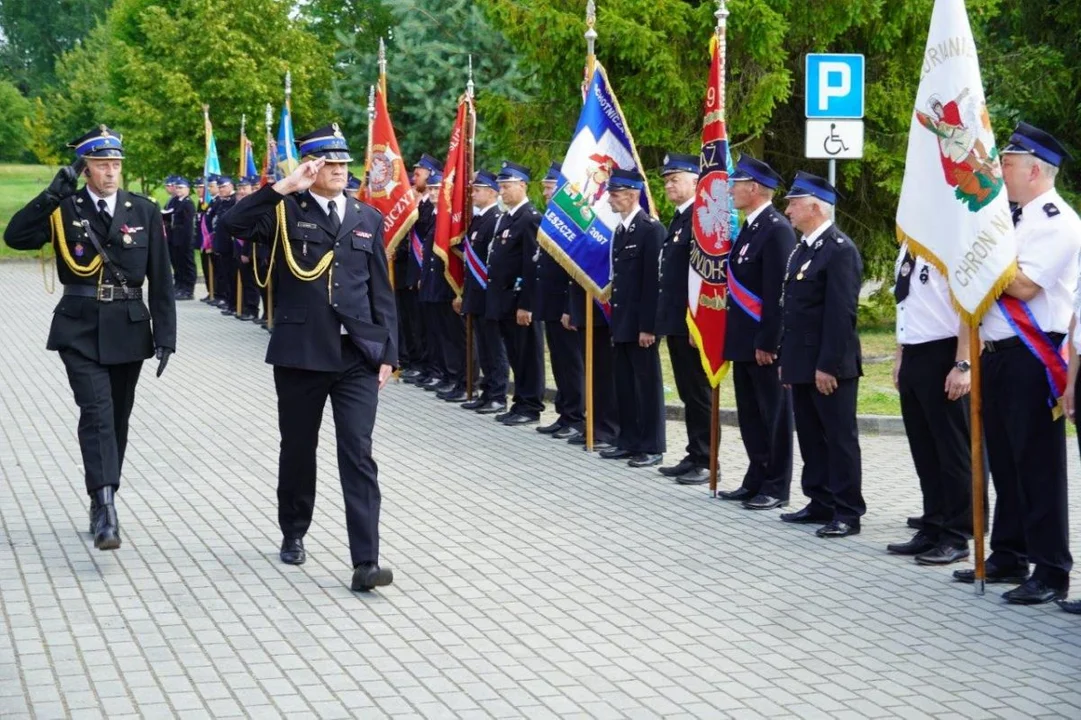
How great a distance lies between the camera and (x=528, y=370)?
46.0 feet

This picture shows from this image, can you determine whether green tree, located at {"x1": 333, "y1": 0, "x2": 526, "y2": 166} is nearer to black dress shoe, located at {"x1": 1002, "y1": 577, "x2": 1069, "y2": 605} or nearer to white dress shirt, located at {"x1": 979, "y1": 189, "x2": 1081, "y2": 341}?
white dress shirt, located at {"x1": 979, "y1": 189, "x2": 1081, "y2": 341}

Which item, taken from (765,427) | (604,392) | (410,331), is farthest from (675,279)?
(410,331)

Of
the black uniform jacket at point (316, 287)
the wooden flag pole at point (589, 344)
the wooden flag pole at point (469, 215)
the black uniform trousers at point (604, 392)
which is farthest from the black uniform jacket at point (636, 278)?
the black uniform jacket at point (316, 287)

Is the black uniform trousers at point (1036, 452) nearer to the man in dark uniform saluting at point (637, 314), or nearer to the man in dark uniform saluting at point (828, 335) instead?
the man in dark uniform saluting at point (828, 335)

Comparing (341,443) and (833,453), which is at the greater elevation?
(341,443)

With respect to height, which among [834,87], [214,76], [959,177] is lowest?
[959,177]

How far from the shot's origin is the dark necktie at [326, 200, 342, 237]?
8.02m

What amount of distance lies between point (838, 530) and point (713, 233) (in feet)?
7.27

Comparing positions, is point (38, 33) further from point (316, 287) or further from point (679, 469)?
point (316, 287)

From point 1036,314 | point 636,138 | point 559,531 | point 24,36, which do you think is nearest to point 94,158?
point 559,531

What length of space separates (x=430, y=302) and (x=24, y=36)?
3453 inches

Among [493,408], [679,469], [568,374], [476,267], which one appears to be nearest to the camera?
[679,469]

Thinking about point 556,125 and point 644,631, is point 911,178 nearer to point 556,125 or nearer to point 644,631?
point 644,631

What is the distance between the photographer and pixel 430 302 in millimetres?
16078
